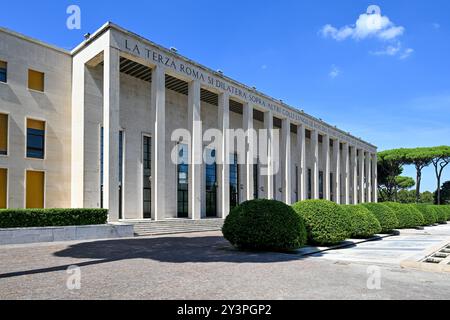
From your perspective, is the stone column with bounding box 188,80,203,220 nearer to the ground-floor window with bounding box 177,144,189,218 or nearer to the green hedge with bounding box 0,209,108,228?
the ground-floor window with bounding box 177,144,189,218

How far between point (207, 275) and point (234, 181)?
2452 centimetres

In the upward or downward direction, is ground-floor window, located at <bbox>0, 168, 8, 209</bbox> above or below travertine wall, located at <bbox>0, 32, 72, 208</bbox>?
below

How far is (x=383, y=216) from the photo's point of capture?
19.4 metres

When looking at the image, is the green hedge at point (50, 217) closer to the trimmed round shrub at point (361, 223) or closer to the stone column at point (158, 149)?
the stone column at point (158, 149)

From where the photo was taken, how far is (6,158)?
736 inches

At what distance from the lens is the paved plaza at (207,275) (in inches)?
246

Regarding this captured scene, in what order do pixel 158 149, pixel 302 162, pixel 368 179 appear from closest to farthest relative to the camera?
pixel 158 149 → pixel 302 162 → pixel 368 179

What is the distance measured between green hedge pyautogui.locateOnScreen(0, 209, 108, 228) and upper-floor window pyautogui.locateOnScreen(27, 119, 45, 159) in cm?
555

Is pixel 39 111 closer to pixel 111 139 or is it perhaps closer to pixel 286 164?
pixel 111 139

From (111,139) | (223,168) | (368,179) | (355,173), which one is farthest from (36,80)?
(368,179)

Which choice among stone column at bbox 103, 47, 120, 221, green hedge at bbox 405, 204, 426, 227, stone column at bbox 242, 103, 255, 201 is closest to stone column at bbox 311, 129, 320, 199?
stone column at bbox 242, 103, 255, 201

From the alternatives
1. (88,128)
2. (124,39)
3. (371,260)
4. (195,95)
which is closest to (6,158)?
(88,128)

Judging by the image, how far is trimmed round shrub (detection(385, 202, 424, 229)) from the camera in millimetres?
22263

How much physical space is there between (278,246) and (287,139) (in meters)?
24.4
